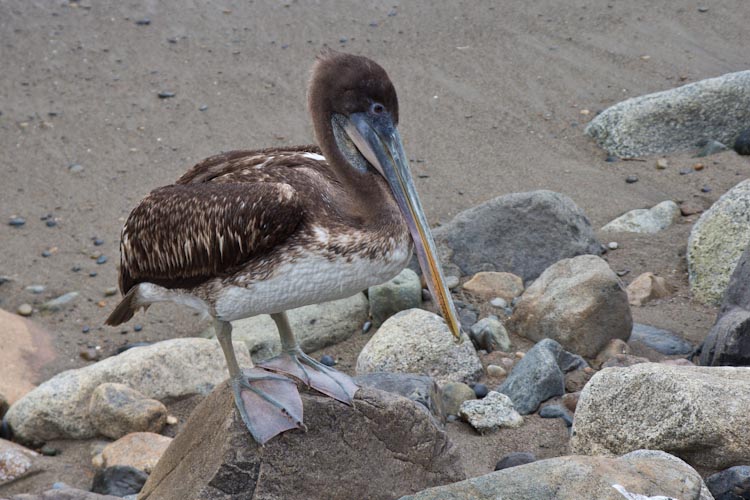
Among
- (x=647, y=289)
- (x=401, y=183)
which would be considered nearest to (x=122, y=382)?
(x=401, y=183)

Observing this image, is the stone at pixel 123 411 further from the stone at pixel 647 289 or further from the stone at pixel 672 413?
the stone at pixel 647 289

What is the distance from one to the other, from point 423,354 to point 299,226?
2592mm

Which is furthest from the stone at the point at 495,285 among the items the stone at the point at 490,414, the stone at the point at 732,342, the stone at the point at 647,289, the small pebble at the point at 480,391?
the stone at the point at 732,342

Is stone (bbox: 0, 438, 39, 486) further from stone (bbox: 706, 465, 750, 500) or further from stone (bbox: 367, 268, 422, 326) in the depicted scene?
stone (bbox: 706, 465, 750, 500)

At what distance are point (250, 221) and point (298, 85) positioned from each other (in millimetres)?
7570

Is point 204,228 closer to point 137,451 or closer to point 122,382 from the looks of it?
point 137,451

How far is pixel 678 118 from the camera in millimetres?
9844

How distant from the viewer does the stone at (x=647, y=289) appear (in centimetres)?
743

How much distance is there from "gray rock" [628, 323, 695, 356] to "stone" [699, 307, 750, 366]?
61cm

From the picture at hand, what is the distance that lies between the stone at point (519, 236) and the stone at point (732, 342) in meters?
2.11

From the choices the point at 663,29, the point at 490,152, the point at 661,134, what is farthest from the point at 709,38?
the point at 490,152

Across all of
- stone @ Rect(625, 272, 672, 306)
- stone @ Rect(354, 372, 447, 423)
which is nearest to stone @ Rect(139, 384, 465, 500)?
stone @ Rect(354, 372, 447, 423)

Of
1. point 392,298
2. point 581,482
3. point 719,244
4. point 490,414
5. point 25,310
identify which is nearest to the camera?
point 581,482

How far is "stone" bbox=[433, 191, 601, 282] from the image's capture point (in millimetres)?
7941
